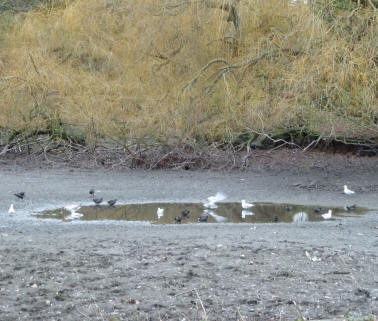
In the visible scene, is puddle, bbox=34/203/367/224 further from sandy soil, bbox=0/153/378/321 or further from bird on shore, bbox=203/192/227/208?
sandy soil, bbox=0/153/378/321

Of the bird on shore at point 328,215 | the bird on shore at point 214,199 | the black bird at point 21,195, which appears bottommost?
the bird on shore at point 214,199

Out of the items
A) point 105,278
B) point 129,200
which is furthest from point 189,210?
point 105,278

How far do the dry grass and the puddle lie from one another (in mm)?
2986

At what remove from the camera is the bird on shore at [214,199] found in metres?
14.7

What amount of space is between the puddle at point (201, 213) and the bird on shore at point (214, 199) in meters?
0.13

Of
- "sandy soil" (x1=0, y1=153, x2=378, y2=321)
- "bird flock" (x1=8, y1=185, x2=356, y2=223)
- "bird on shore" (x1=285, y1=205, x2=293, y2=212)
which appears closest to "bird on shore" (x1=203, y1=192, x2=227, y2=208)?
"bird flock" (x1=8, y1=185, x2=356, y2=223)

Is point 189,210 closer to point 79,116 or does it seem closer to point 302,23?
point 302,23

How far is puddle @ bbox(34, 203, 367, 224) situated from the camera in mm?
13195

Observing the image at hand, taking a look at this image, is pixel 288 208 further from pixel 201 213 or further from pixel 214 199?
pixel 201 213

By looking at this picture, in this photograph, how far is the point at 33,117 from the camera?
2086 cm

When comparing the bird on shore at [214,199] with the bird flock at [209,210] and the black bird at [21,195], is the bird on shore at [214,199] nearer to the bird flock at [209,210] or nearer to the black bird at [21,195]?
the bird flock at [209,210]

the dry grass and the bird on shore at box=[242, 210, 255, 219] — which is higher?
the dry grass

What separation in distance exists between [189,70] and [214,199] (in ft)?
18.0

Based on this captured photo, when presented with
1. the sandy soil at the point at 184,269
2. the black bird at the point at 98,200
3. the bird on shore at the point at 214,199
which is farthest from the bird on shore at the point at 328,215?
the black bird at the point at 98,200
